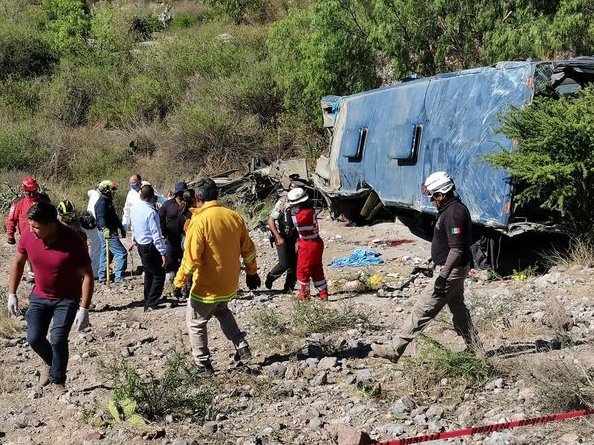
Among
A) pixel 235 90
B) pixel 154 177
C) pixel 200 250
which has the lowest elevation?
pixel 154 177

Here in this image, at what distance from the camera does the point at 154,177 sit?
2203cm

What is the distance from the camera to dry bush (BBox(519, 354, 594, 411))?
16.7ft

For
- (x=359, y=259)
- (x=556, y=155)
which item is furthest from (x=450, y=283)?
(x=359, y=259)

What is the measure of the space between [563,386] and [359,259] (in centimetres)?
746

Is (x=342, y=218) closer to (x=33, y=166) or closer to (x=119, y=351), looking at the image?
(x=119, y=351)

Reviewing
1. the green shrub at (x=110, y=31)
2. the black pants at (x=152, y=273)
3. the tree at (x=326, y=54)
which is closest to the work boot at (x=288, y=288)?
the black pants at (x=152, y=273)

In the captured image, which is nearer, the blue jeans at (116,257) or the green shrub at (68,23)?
the blue jeans at (116,257)

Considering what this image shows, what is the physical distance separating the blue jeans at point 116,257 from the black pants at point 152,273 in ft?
5.66

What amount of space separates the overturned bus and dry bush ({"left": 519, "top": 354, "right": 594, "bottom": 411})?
455 centimetres

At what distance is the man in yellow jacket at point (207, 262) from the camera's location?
6445 millimetres

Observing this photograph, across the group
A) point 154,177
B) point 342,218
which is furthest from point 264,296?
point 154,177

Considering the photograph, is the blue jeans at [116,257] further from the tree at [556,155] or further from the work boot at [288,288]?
the tree at [556,155]

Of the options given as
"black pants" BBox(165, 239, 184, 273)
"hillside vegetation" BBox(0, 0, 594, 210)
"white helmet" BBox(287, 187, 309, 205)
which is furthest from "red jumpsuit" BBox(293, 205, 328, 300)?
"hillside vegetation" BBox(0, 0, 594, 210)

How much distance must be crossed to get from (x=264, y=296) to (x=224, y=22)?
25758 millimetres
